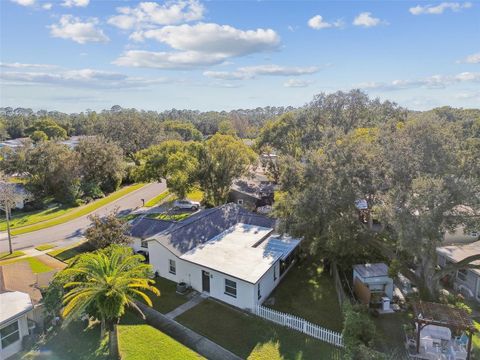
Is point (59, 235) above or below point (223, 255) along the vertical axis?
below

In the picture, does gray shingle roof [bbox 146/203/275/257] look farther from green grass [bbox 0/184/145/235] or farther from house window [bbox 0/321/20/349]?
green grass [bbox 0/184/145/235]

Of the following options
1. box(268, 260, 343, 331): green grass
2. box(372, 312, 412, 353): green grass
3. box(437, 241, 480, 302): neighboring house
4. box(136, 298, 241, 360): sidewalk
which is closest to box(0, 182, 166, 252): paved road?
box(136, 298, 241, 360): sidewalk

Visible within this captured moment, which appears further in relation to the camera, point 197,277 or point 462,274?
point 462,274

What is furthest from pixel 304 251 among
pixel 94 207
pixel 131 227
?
pixel 94 207

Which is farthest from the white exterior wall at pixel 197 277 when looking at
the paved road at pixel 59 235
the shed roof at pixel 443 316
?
the paved road at pixel 59 235

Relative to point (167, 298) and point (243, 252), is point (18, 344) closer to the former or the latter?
point (167, 298)

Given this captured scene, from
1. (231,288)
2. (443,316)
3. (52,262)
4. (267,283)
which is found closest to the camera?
(443,316)

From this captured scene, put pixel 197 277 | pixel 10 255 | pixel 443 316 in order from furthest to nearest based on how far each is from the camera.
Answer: pixel 10 255 → pixel 197 277 → pixel 443 316

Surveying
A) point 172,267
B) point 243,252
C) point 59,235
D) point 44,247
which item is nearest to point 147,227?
point 172,267
